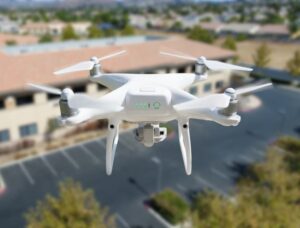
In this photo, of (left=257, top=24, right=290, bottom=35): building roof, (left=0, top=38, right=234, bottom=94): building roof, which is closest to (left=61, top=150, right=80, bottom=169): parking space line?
(left=0, top=38, right=234, bottom=94): building roof

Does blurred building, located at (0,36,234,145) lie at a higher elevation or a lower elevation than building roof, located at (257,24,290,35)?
higher

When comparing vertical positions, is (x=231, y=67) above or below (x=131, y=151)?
above

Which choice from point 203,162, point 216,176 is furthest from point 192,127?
point 216,176

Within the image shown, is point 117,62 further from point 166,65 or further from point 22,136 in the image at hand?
point 22,136

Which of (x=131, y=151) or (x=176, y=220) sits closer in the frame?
(x=176, y=220)

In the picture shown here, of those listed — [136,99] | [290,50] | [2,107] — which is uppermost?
[136,99]

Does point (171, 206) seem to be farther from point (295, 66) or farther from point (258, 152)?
point (295, 66)

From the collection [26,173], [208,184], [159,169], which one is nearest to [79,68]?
[208,184]

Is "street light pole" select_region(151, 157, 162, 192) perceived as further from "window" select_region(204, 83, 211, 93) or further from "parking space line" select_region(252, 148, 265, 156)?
"window" select_region(204, 83, 211, 93)
